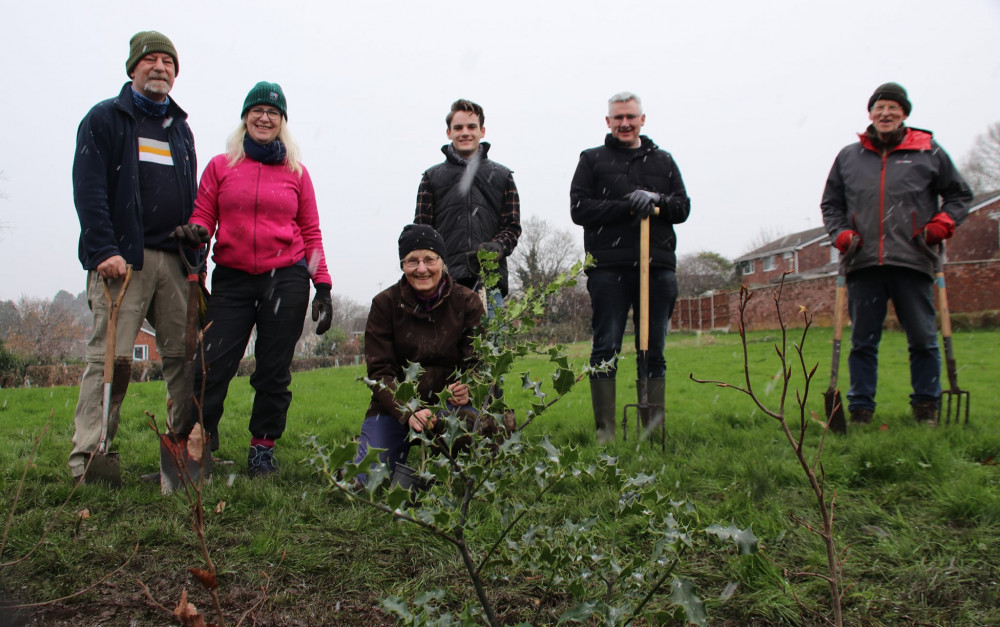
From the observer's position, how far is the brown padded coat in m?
3.29

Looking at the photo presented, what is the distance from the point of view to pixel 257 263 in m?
3.42

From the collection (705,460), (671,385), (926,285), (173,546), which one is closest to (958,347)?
(671,385)

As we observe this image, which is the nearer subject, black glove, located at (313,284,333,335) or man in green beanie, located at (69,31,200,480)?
man in green beanie, located at (69,31,200,480)

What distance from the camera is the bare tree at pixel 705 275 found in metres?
48.5

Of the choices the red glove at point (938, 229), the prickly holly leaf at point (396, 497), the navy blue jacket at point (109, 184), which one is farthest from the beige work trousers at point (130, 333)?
the red glove at point (938, 229)

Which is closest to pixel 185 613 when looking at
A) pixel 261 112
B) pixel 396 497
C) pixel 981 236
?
pixel 396 497

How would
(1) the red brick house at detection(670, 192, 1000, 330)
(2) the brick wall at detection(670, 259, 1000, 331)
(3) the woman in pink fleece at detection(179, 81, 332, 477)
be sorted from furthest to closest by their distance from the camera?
(1) the red brick house at detection(670, 192, 1000, 330)
(2) the brick wall at detection(670, 259, 1000, 331)
(3) the woman in pink fleece at detection(179, 81, 332, 477)

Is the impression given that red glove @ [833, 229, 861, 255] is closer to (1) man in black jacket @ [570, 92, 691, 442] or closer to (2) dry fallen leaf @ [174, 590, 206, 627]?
(1) man in black jacket @ [570, 92, 691, 442]

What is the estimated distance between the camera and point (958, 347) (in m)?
14.2

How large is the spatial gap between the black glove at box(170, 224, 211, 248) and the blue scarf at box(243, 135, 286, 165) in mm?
540

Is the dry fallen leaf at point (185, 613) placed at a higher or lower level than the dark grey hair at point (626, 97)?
lower

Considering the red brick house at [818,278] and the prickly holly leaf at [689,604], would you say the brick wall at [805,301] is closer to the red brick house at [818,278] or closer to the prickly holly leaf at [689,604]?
the red brick house at [818,278]

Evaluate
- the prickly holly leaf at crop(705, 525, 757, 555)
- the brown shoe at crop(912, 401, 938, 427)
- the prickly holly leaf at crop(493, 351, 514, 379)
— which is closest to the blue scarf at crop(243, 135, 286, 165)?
the prickly holly leaf at crop(493, 351, 514, 379)

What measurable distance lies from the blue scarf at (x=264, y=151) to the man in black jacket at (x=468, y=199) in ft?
3.41
